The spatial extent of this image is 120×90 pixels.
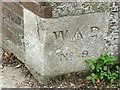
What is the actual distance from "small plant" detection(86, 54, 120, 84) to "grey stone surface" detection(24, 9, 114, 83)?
0.07 meters

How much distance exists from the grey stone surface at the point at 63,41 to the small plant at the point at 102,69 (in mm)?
72

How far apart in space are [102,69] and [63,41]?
22.2 inches

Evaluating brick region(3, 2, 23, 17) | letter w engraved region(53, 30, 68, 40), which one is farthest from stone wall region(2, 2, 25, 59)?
letter w engraved region(53, 30, 68, 40)

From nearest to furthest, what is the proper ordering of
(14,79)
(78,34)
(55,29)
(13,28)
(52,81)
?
(55,29)
(78,34)
(52,81)
(14,79)
(13,28)

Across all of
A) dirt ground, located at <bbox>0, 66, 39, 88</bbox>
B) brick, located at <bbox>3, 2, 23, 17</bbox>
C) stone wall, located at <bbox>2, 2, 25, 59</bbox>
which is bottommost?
dirt ground, located at <bbox>0, 66, 39, 88</bbox>

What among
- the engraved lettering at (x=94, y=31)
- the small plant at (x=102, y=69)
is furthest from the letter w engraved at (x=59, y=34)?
the small plant at (x=102, y=69)

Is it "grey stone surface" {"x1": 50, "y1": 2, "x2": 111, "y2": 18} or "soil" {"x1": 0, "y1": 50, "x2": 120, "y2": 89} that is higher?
"grey stone surface" {"x1": 50, "y1": 2, "x2": 111, "y2": 18}

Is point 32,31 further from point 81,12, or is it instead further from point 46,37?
point 81,12

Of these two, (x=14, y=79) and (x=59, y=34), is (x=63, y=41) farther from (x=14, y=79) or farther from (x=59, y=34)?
(x=14, y=79)

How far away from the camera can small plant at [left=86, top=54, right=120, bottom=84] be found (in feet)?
14.3

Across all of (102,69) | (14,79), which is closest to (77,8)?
(102,69)

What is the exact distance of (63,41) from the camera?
166 inches

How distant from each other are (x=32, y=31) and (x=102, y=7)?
79 centimetres

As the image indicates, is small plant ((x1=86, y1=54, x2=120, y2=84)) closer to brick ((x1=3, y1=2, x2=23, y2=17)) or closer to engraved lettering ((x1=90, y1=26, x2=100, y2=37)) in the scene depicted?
engraved lettering ((x1=90, y1=26, x2=100, y2=37))
